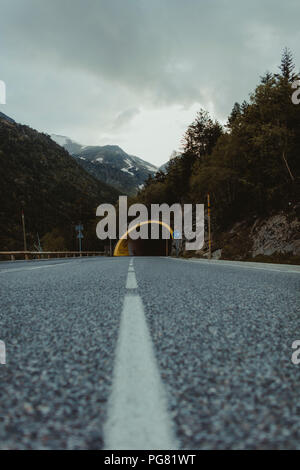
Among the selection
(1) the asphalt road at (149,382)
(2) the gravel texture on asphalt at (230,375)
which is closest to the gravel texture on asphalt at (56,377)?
(1) the asphalt road at (149,382)

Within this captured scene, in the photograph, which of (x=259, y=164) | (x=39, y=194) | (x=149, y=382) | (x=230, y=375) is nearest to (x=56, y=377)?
(x=149, y=382)

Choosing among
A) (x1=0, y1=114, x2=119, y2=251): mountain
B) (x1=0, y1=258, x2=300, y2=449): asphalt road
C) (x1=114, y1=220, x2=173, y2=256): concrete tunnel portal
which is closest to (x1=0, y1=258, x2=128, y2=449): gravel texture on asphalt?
(x1=0, y1=258, x2=300, y2=449): asphalt road

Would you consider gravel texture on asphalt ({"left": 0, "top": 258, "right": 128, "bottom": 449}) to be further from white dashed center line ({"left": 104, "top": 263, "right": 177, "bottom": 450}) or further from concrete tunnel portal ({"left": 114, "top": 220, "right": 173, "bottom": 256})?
concrete tunnel portal ({"left": 114, "top": 220, "right": 173, "bottom": 256})

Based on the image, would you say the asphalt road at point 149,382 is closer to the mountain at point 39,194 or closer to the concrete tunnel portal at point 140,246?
the concrete tunnel portal at point 140,246

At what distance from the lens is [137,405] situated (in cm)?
116

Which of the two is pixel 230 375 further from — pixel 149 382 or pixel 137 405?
pixel 137 405

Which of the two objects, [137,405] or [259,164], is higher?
[259,164]

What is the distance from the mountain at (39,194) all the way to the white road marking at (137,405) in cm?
6942

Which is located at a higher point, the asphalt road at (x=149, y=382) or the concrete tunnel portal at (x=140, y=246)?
the asphalt road at (x=149, y=382)

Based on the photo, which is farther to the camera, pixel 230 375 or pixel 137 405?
pixel 230 375

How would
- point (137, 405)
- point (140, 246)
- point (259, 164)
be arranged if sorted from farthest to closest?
point (140, 246) → point (259, 164) → point (137, 405)

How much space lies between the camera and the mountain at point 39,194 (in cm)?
7919
